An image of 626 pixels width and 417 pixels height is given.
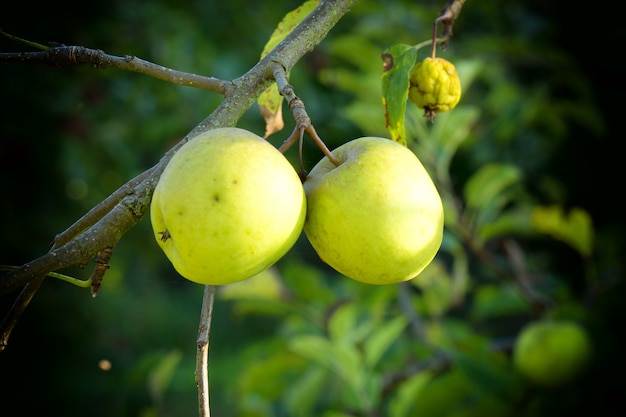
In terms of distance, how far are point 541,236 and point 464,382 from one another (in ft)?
2.71

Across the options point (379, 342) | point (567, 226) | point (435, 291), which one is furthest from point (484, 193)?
point (379, 342)

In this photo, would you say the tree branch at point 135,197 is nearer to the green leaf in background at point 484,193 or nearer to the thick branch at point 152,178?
the thick branch at point 152,178

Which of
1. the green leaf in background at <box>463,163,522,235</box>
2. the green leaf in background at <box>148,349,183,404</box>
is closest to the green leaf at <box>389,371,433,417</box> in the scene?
the green leaf in background at <box>463,163,522,235</box>

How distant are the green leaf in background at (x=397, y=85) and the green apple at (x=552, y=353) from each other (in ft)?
3.22

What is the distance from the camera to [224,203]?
2.19 ft

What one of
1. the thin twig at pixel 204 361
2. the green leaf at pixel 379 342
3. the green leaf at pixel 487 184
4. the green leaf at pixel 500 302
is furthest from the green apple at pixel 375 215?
the green leaf at pixel 500 302

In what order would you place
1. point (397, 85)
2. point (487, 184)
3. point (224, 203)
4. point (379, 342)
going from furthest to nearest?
point (487, 184) → point (379, 342) → point (397, 85) → point (224, 203)

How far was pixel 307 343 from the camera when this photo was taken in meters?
1.47

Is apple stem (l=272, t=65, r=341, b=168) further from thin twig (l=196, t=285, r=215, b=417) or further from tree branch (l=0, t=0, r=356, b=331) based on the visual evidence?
thin twig (l=196, t=285, r=215, b=417)

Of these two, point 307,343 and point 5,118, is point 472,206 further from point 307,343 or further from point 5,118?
point 5,118

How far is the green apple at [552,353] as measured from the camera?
5.36 feet

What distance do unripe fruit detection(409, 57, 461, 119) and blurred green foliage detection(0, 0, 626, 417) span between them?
0.59m

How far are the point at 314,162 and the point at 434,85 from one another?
102 centimetres

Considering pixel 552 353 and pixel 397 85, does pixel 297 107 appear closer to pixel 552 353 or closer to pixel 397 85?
pixel 397 85
